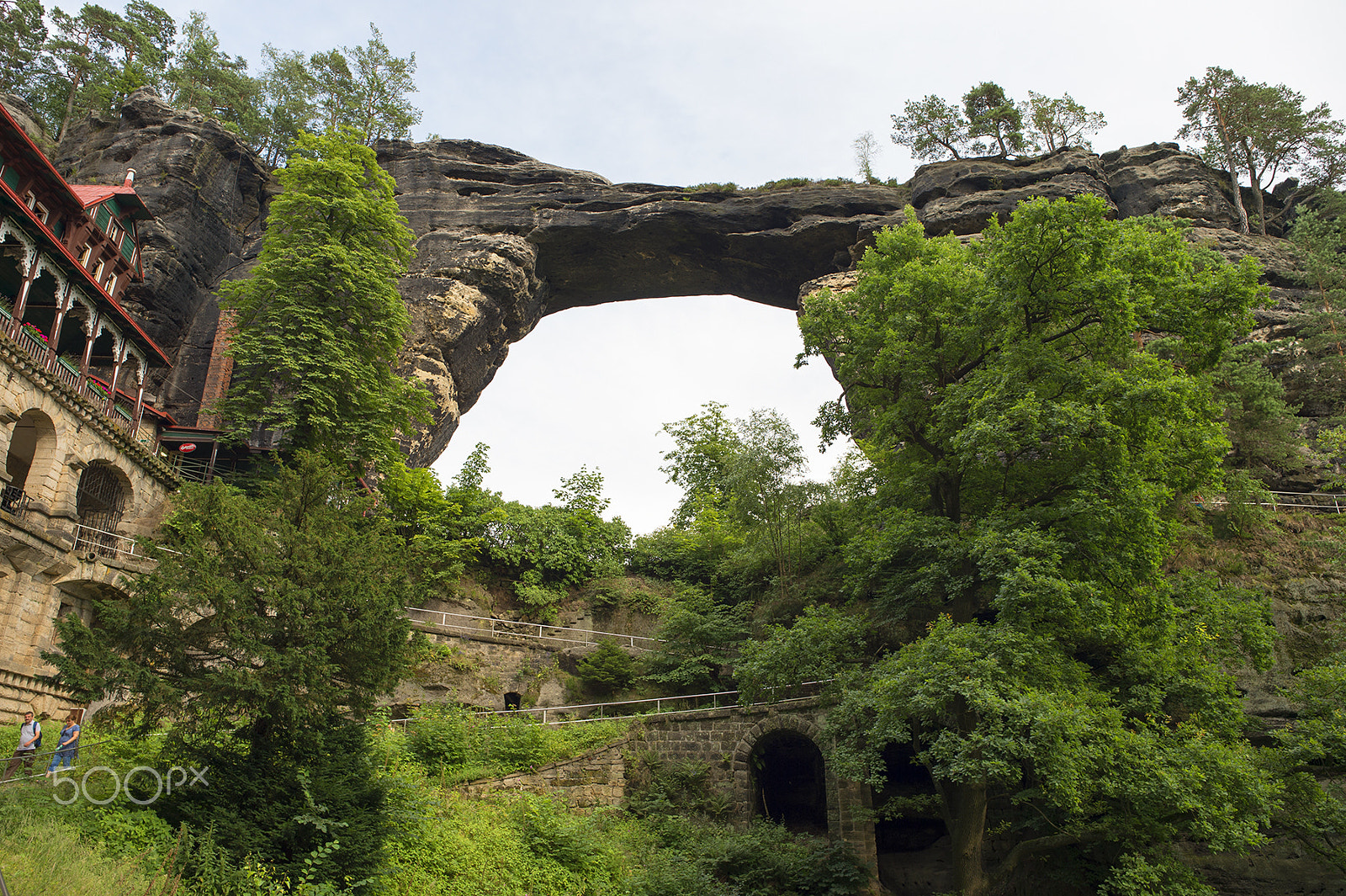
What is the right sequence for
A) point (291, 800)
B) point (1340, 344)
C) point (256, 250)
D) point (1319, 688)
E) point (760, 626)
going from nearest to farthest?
point (291, 800) → point (1319, 688) → point (760, 626) → point (1340, 344) → point (256, 250)

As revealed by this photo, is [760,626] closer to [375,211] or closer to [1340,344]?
[375,211]

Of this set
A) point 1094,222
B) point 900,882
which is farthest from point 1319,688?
point 900,882

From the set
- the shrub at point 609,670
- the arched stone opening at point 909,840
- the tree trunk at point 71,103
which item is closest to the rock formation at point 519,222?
the tree trunk at point 71,103

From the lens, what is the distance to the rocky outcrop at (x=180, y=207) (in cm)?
2922

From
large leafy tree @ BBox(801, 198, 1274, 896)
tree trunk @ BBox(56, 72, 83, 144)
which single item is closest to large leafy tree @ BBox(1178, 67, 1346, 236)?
large leafy tree @ BBox(801, 198, 1274, 896)

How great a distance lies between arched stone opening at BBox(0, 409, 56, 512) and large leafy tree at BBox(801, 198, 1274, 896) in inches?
663

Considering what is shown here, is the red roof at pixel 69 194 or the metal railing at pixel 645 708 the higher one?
the red roof at pixel 69 194

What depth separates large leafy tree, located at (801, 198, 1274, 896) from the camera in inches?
464

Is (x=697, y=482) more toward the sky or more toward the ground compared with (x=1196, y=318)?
more toward the sky

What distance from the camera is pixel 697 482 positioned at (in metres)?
36.7

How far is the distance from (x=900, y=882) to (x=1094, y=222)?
579 inches

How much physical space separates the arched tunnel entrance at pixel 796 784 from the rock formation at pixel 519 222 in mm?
15569

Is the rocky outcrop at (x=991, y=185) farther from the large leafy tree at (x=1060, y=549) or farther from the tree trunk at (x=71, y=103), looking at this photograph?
the tree trunk at (x=71, y=103)

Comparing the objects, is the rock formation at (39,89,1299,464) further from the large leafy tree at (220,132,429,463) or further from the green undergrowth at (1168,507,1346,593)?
the green undergrowth at (1168,507,1346,593)
